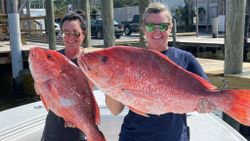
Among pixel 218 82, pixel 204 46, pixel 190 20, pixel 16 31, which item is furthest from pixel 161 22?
pixel 190 20

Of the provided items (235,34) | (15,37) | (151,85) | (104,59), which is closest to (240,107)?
(151,85)

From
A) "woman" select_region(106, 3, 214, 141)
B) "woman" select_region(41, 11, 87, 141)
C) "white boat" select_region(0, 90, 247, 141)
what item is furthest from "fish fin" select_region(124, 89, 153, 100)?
"white boat" select_region(0, 90, 247, 141)

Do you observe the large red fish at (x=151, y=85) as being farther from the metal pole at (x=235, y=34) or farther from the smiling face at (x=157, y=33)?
the metal pole at (x=235, y=34)

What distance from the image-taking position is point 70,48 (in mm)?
2461

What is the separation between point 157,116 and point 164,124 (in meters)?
0.06

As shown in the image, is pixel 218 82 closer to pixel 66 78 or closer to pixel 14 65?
pixel 66 78

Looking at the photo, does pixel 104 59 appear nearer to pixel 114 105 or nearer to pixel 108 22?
pixel 114 105

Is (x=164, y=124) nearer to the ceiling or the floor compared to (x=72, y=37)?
nearer to the floor

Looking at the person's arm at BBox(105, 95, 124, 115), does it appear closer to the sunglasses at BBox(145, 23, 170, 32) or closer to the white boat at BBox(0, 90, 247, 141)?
the sunglasses at BBox(145, 23, 170, 32)

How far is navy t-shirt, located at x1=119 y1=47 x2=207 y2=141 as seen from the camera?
2.28 metres

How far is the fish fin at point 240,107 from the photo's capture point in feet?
5.39

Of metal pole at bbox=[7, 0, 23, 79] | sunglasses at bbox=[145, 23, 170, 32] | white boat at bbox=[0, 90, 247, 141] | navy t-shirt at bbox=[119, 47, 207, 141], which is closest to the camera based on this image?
sunglasses at bbox=[145, 23, 170, 32]

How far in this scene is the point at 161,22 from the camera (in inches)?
85.5

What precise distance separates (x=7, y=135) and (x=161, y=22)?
2179 millimetres
